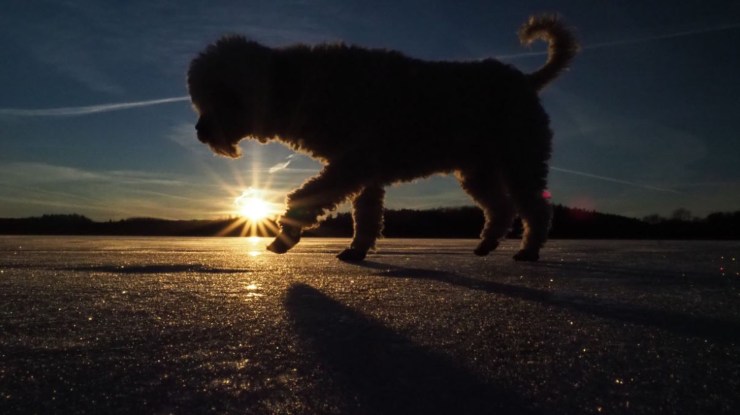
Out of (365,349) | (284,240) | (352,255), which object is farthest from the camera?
(352,255)

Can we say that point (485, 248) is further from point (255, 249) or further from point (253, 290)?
point (253, 290)

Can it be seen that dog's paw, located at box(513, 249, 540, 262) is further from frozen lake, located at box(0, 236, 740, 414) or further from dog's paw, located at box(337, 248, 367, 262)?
frozen lake, located at box(0, 236, 740, 414)

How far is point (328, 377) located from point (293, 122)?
3053 mm

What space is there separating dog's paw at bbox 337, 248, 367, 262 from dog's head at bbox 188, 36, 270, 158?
3.53 feet

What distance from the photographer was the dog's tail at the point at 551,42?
4.71 m

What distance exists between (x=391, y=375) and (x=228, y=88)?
3.17 m

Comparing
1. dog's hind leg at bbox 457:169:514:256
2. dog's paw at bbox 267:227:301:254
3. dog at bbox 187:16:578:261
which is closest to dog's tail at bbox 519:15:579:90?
dog at bbox 187:16:578:261

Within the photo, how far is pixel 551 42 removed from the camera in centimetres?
477

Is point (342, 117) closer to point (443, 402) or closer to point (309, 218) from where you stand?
point (309, 218)

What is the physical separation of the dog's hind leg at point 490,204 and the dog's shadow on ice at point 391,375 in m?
3.52

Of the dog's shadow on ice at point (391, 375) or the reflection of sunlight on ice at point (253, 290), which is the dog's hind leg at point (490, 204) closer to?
the reflection of sunlight on ice at point (253, 290)

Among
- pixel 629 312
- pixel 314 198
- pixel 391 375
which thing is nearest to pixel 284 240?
pixel 314 198

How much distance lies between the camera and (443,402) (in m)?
0.81

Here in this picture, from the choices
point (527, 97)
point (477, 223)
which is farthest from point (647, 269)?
point (477, 223)
